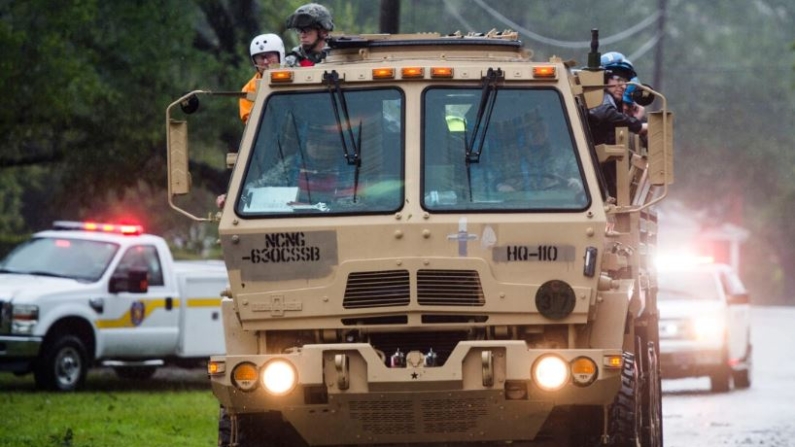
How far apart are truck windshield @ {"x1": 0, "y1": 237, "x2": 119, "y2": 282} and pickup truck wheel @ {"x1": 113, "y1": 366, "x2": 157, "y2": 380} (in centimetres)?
257

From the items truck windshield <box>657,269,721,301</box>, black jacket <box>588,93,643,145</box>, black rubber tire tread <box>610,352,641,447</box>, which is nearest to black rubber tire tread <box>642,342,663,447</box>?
black rubber tire tread <box>610,352,641,447</box>

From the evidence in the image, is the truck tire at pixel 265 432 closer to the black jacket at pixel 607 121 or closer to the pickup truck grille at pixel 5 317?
the black jacket at pixel 607 121

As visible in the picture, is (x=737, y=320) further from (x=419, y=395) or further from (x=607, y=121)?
(x=419, y=395)

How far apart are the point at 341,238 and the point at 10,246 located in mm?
23843

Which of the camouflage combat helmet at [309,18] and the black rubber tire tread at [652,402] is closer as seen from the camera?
the black rubber tire tread at [652,402]

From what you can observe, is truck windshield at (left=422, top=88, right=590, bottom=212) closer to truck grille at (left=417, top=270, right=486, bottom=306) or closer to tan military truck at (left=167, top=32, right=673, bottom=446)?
tan military truck at (left=167, top=32, right=673, bottom=446)

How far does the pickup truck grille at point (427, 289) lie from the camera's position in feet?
31.8

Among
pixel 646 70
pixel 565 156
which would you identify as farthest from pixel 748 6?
pixel 565 156

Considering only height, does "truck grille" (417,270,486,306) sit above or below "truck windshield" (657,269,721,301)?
below

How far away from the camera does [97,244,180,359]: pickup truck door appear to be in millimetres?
21625

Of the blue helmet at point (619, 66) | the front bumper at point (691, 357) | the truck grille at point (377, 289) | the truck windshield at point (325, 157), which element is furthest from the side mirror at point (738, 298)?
the truck grille at point (377, 289)

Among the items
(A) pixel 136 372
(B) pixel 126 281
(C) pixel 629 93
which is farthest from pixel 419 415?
(A) pixel 136 372

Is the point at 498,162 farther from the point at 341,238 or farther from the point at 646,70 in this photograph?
the point at 646,70

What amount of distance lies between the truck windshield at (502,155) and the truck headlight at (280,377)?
1196 millimetres
